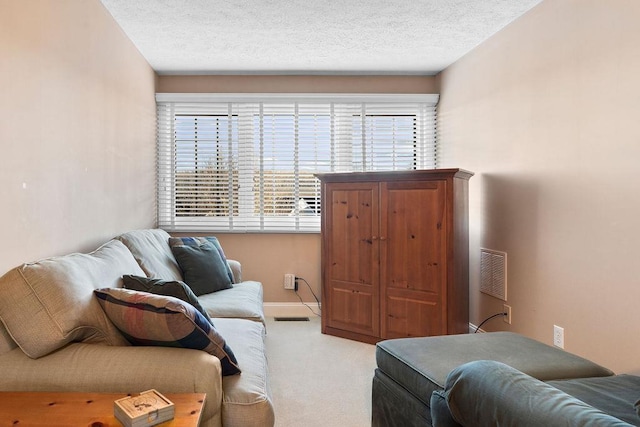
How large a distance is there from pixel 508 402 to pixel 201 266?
8.17 feet

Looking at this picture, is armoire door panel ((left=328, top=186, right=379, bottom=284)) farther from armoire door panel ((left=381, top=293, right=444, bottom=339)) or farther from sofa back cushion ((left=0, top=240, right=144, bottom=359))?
sofa back cushion ((left=0, top=240, right=144, bottom=359))

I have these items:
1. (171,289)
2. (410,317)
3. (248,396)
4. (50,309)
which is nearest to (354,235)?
(410,317)

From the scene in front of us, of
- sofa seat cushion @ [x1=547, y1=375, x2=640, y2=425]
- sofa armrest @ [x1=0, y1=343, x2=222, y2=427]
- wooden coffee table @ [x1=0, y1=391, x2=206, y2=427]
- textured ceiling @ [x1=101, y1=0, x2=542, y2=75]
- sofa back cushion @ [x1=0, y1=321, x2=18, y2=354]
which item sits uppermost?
textured ceiling @ [x1=101, y1=0, x2=542, y2=75]

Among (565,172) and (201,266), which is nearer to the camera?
(565,172)

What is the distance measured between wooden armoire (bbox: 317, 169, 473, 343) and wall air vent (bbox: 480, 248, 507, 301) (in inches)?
7.2

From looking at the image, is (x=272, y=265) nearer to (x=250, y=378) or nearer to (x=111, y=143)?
(x=111, y=143)

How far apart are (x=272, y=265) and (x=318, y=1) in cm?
250

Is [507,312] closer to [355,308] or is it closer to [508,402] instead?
[355,308]

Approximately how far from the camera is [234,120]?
13.7 feet

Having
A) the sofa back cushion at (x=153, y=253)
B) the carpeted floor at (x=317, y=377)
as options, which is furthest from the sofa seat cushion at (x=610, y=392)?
the sofa back cushion at (x=153, y=253)

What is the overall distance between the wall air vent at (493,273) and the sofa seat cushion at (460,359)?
3.44 feet

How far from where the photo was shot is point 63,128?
218 cm

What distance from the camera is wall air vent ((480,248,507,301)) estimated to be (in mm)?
3076

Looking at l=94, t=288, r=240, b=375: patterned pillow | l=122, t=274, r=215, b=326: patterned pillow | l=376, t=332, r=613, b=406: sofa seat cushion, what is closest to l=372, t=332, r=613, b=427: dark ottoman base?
l=376, t=332, r=613, b=406: sofa seat cushion
